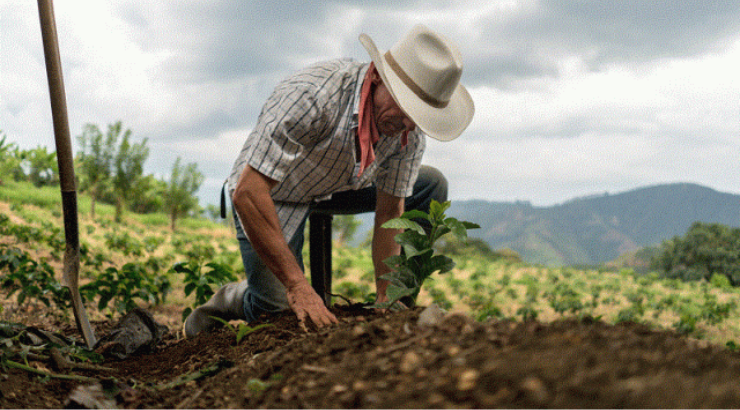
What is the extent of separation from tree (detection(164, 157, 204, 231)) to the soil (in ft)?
51.6

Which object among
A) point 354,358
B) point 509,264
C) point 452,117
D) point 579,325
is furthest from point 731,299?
point 354,358

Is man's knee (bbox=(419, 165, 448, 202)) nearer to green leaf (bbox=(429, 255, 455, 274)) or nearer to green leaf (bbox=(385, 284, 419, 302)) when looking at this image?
green leaf (bbox=(429, 255, 455, 274))

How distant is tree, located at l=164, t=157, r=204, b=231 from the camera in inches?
663

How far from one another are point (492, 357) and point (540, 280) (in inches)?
289

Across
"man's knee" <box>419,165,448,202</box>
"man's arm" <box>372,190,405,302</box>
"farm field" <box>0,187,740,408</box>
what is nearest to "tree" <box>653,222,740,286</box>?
"man's knee" <box>419,165,448,202</box>

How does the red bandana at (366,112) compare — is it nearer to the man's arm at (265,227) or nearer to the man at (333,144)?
the man at (333,144)

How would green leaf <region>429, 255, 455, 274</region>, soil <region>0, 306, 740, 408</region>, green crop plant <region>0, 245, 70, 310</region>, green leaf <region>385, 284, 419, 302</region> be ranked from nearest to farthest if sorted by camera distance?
soil <region>0, 306, 740, 408</region>
green leaf <region>385, 284, 419, 302</region>
green leaf <region>429, 255, 455, 274</region>
green crop plant <region>0, 245, 70, 310</region>

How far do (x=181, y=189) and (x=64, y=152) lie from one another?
1461cm

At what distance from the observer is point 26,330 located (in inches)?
95.9

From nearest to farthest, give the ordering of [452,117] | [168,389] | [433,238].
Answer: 1. [168,389]
2. [433,238]
3. [452,117]

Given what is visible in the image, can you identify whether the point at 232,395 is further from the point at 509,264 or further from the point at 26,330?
the point at 509,264

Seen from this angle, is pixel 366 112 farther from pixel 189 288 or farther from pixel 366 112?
pixel 189 288

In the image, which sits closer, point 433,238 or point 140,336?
point 433,238

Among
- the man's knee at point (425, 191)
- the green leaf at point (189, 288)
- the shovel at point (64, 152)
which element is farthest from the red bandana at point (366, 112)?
the green leaf at point (189, 288)
